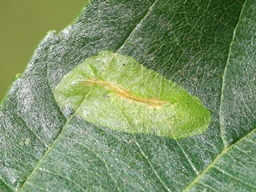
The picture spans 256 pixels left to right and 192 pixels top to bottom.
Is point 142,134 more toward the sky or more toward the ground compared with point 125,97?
more toward the ground

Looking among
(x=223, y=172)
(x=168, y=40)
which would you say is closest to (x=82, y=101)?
(x=168, y=40)

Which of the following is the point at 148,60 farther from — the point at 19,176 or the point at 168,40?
the point at 19,176

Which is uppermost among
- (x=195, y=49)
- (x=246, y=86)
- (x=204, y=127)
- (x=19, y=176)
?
(x=195, y=49)
